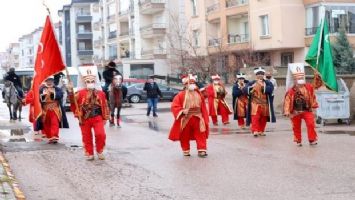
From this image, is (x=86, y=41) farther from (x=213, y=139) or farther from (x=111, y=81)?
(x=213, y=139)

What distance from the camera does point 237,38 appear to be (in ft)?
155

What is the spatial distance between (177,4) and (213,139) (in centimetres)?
4596

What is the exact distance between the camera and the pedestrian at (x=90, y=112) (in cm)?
1280

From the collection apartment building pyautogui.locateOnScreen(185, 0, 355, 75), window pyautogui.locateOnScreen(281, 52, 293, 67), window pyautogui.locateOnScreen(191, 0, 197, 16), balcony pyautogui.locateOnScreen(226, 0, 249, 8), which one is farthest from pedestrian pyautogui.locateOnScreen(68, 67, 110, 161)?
window pyautogui.locateOnScreen(191, 0, 197, 16)

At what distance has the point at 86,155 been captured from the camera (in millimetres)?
12867

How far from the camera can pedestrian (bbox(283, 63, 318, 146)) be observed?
47.2 feet

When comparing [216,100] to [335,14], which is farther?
[335,14]

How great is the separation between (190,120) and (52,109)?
4.21 m

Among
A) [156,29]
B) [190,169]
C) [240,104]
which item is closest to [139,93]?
[240,104]

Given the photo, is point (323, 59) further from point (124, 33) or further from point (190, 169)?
point (124, 33)

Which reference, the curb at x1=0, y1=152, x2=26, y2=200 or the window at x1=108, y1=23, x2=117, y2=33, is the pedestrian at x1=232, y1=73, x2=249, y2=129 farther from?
the window at x1=108, y1=23, x2=117, y2=33

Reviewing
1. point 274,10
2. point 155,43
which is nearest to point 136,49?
point 155,43

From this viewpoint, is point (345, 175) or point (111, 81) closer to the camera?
point (345, 175)

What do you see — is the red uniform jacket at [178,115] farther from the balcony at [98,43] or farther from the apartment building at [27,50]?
the apartment building at [27,50]
